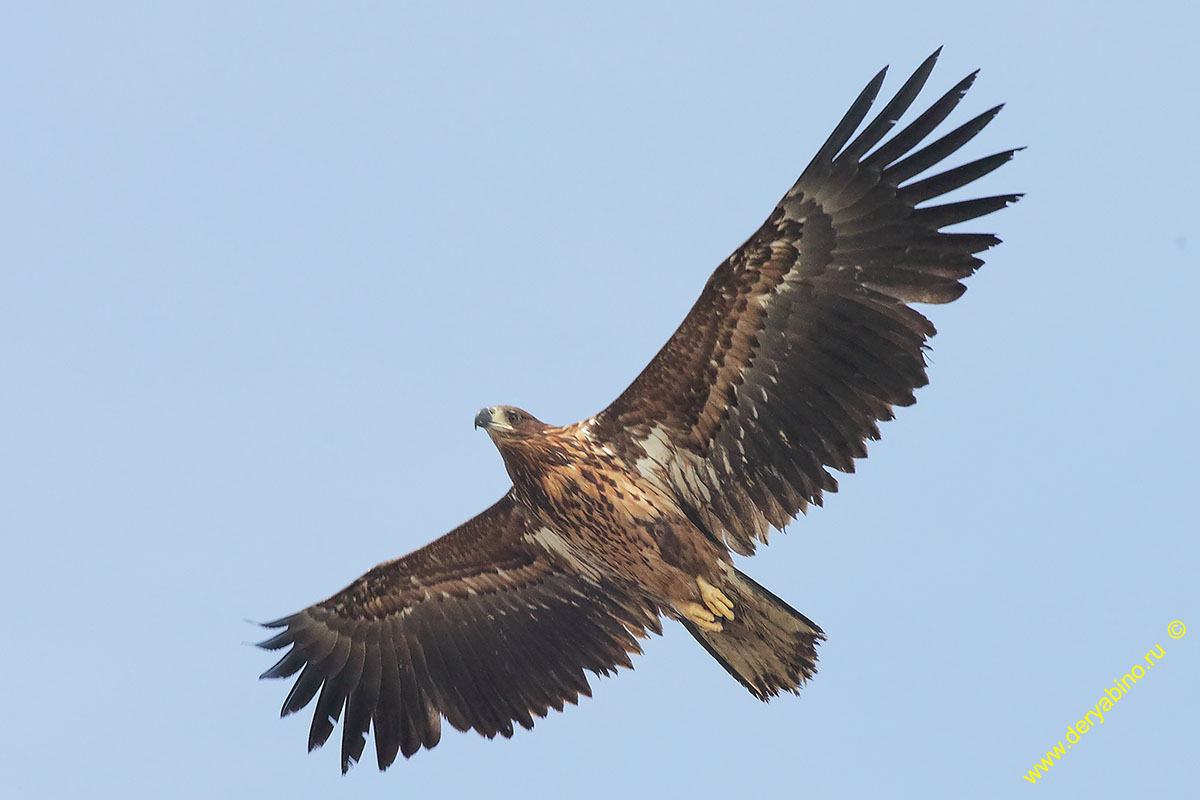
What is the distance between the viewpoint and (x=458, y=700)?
1442 centimetres

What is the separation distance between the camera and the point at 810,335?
40.8ft

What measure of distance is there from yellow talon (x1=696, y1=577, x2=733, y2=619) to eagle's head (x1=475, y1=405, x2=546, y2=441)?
1878 millimetres

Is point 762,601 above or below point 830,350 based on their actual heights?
below

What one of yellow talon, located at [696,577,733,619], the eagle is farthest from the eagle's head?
yellow talon, located at [696,577,733,619]

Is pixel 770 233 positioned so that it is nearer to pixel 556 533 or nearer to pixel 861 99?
pixel 861 99

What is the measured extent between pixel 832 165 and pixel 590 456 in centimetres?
312

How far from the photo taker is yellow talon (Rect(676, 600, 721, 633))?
13148 millimetres

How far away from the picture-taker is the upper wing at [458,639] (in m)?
14.3

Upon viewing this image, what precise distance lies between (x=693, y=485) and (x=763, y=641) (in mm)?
1369

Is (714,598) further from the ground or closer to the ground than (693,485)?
closer to the ground

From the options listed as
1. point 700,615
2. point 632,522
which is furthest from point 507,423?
point 700,615

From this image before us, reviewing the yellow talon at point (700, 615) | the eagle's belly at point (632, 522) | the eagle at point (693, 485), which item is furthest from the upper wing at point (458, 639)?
the yellow talon at point (700, 615)

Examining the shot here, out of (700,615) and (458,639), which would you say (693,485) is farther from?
(458,639)

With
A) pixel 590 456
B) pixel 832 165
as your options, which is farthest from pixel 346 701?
pixel 832 165
